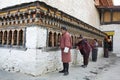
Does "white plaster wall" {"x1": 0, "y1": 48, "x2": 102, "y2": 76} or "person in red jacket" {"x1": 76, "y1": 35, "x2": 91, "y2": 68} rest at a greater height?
"person in red jacket" {"x1": 76, "y1": 35, "x2": 91, "y2": 68}

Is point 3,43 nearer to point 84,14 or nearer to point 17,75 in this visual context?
point 17,75

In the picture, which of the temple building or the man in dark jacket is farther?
the man in dark jacket

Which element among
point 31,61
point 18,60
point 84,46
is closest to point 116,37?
point 84,46

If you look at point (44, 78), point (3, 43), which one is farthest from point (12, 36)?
point (44, 78)

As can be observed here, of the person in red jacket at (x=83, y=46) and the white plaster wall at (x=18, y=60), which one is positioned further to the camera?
the person in red jacket at (x=83, y=46)

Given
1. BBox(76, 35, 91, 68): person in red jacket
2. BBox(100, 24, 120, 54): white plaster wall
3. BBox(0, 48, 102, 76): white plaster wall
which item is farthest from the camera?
BBox(100, 24, 120, 54): white plaster wall

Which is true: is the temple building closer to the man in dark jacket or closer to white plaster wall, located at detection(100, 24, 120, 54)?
the man in dark jacket

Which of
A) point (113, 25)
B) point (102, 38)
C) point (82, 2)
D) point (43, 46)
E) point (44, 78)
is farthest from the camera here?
point (113, 25)

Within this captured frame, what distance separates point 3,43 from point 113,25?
15.9 metres

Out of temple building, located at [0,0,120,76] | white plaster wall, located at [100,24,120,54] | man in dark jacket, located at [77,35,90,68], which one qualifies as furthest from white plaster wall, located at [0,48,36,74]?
white plaster wall, located at [100,24,120,54]

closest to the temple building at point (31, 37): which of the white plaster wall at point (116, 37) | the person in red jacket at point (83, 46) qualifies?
the person in red jacket at point (83, 46)

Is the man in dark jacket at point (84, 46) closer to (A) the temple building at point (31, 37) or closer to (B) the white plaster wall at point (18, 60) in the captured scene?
(A) the temple building at point (31, 37)

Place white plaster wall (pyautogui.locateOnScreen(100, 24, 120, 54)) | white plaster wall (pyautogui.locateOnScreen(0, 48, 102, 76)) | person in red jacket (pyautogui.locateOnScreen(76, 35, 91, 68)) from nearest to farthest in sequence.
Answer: white plaster wall (pyautogui.locateOnScreen(0, 48, 102, 76)) → person in red jacket (pyautogui.locateOnScreen(76, 35, 91, 68)) → white plaster wall (pyautogui.locateOnScreen(100, 24, 120, 54))

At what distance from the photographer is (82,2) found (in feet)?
48.0
